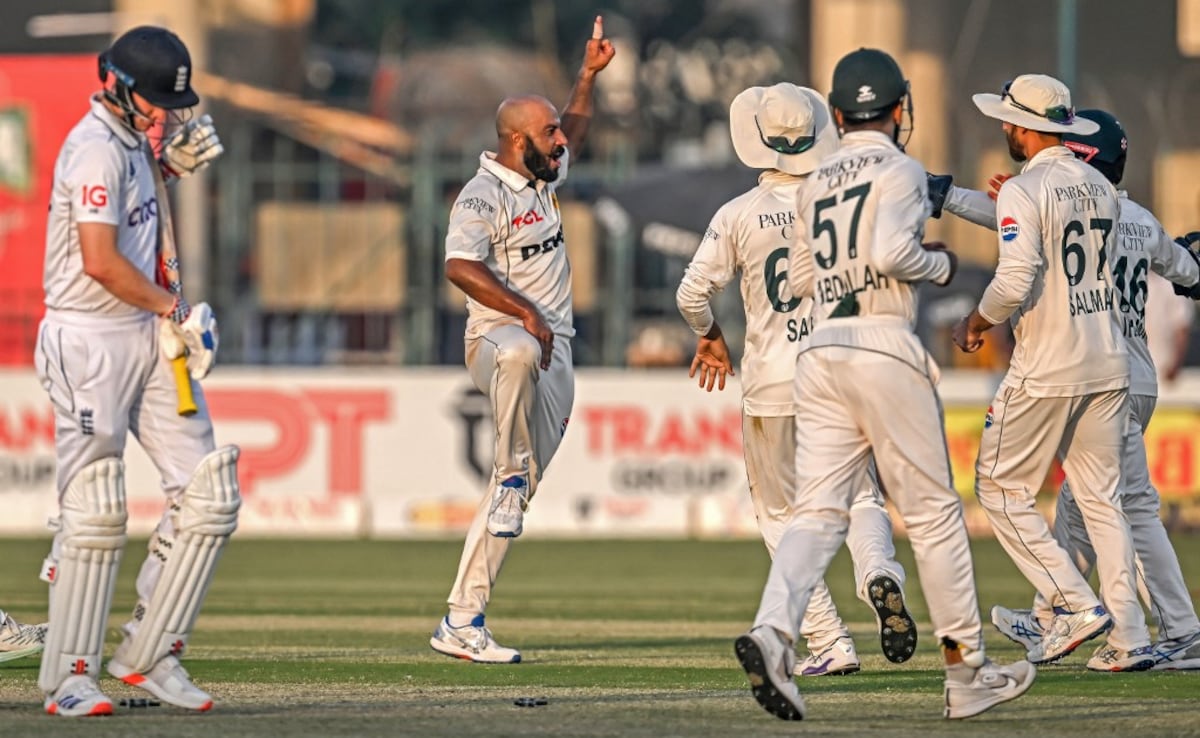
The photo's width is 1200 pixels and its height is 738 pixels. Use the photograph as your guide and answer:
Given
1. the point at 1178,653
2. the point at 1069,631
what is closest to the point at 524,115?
the point at 1069,631

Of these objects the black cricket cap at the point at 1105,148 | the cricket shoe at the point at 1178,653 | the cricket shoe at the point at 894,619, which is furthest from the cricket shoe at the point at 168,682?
the black cricket cap at the point at 1105,148

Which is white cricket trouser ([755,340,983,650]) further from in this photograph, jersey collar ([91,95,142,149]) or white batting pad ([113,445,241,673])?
jersey collar ([91,95,142,149])

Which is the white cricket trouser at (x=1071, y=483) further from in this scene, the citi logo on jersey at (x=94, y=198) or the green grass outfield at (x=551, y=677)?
the citi logo on jersey at (x=94, y=198)

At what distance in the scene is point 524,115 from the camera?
396 inches

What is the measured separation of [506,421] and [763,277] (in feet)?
4.51

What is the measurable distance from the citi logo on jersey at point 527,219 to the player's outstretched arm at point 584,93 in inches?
25.1

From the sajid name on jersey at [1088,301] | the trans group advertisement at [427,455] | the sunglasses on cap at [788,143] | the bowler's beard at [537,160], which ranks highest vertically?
the sunglasses on cap at [788,143]

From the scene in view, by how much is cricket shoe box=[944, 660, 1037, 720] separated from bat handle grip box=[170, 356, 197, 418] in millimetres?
2684

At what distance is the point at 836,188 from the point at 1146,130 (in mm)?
16414

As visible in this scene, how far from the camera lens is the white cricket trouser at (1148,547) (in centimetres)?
960

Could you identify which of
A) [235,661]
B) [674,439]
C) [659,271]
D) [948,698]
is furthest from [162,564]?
[659,271]

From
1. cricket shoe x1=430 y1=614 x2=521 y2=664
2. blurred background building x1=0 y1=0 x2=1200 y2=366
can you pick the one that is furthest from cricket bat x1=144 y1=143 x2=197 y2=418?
blurred background building x1=0 y1=0 x2=1200 y2=366

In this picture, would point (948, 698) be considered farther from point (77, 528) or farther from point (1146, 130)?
point (1146, 130)

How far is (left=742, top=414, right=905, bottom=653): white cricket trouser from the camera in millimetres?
9219
